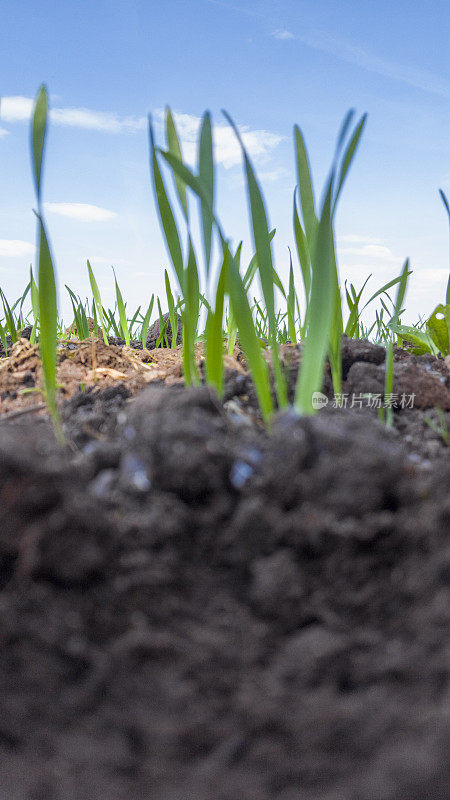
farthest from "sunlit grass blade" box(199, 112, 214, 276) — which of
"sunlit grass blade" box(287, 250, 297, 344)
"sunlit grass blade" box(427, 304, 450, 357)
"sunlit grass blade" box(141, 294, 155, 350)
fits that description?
"sunlit grass blade" box(141, 294, 155, 350)

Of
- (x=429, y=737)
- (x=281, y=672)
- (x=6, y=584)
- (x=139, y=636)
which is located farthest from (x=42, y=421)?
(x=429, y=737)

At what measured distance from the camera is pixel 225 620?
1.98 feet

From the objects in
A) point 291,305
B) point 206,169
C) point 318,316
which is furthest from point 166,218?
point 291,305

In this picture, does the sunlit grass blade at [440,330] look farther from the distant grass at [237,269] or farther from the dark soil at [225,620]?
the dark soil at [225,620]

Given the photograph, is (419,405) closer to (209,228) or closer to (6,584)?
(209,228)

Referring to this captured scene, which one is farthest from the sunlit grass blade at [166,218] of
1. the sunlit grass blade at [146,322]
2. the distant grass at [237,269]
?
the sunlit grass blade at [146,322]

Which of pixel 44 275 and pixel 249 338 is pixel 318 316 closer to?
pixel 249 338

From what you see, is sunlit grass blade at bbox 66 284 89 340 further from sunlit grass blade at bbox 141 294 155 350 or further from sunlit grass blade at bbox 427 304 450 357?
sunlit grass blade at bbox 427 304 450 357

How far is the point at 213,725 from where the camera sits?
58cm

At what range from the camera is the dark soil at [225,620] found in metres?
0.56

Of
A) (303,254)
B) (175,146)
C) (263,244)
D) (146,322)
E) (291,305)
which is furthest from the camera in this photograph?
(146,322)

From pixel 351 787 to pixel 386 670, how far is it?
110mm

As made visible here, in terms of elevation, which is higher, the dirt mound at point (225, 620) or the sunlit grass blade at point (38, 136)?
the sunlit grass blade at point (38, 136)

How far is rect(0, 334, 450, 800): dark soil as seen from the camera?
1.83ft
